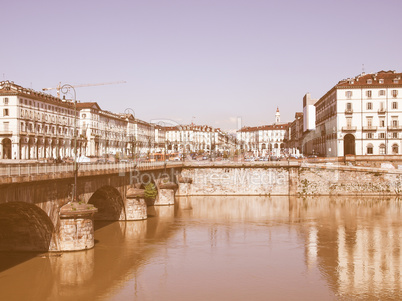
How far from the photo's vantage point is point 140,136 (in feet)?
556

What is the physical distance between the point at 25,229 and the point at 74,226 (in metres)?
3.41

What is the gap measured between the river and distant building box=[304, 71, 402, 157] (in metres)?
40.4

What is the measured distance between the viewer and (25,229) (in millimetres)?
33625

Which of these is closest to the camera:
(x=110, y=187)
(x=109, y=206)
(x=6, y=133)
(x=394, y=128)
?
(x=110, y=187)

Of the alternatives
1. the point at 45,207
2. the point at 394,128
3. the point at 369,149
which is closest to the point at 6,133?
the point at 45,207

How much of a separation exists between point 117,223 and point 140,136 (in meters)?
121

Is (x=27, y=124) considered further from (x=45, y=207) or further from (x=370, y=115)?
(x=45, y=207)

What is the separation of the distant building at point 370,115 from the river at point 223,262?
4039 centimetres

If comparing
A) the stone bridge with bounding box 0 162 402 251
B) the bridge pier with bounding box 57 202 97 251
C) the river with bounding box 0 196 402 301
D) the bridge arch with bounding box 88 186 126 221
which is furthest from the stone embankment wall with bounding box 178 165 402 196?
the bridge pier with bounding box 57 202 97 251

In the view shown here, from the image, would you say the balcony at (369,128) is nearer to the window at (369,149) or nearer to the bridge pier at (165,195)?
the window at (369,149)

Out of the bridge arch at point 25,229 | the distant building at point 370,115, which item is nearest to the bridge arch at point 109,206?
the bridge arch at point 25,229

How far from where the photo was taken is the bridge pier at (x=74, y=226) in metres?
33.1

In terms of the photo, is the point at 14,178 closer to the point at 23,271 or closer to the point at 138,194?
the point at 23,271

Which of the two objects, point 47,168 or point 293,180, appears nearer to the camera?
point 47,168
